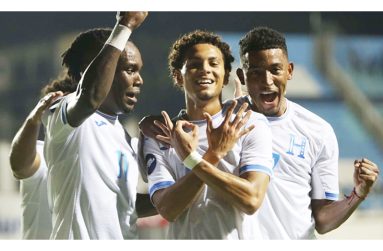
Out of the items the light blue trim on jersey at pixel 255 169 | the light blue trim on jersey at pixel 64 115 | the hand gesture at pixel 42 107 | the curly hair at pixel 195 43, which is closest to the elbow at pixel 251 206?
the light blue trim on jersey at pixel 255 169

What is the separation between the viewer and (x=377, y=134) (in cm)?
862

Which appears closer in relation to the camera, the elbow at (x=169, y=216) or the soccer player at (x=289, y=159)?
the elbow at (x=169, y=216)

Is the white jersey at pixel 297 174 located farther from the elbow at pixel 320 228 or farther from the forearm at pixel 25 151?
the forearm at pixel 25 151

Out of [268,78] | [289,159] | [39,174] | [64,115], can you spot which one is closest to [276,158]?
[289,159]

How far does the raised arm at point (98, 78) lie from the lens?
128 inches

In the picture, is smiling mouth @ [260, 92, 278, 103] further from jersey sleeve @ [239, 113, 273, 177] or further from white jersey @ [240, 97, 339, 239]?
jersey sleeve @ [239, 113, 273, 177]

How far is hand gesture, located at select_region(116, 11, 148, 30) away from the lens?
11.2ft

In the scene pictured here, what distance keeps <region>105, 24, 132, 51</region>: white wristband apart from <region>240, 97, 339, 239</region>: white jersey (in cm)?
68

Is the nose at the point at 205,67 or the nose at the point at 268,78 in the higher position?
the nose at the point at 205,67

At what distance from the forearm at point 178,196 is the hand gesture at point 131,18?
2.24ft
